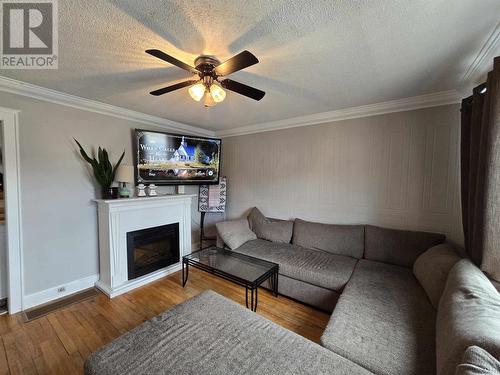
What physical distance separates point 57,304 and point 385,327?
311 cm

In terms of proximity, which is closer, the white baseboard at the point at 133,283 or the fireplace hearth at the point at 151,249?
the white baseboard at the point at 133,283

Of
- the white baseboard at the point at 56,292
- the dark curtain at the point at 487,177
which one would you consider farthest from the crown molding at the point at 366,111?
the white baseboard at the point at 56,292

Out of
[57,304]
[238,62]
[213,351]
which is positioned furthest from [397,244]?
[57,304]

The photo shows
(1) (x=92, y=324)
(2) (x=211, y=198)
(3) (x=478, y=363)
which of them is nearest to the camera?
(3) (x=478, y=363)

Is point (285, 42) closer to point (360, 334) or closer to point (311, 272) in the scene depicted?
point (360, 334)

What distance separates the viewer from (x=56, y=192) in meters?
2.30

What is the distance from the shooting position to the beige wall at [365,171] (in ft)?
Answer: 7.41

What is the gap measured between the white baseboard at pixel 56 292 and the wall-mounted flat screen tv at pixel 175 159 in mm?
1369

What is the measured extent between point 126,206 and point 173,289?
1.19m

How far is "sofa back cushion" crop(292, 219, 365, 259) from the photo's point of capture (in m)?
2.54

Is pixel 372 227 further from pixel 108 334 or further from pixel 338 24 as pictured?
pixel 108 334

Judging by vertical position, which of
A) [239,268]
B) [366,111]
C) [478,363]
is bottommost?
[239,268]

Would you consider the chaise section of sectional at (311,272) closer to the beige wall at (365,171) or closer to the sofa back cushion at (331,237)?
the sofa back cushion at (331,237)

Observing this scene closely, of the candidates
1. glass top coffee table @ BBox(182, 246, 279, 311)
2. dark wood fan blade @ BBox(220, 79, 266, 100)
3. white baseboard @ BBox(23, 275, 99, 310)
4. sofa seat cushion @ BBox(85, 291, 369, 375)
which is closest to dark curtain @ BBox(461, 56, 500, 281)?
sofa seat cushion @ BBox(85, 291, 369, 375)
